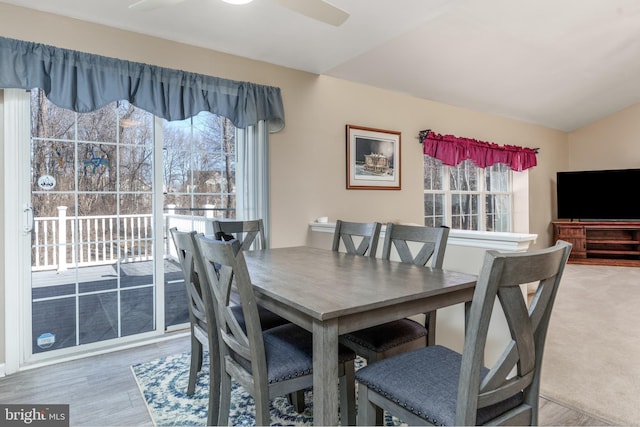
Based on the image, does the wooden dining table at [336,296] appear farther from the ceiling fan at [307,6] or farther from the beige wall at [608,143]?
the beige wall at [608,143]

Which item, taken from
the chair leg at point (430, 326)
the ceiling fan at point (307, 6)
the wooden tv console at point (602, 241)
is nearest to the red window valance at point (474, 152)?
the wooden tv console at point (602, 241)

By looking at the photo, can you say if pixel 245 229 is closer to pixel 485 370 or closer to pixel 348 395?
pixel 348 395

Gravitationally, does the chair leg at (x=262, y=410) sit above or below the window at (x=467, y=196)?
below

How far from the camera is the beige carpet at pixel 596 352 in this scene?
204 cm

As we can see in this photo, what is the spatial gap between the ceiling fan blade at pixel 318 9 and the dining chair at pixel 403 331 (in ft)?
4.09

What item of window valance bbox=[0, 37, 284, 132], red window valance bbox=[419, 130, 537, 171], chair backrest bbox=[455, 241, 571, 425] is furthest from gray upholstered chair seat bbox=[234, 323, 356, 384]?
red window valance bbox=[419, 130, 537, 171]

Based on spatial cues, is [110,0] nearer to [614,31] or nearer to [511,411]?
→ [511,411]

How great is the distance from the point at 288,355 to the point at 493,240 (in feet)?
4.29

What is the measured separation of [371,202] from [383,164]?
501 millimetres

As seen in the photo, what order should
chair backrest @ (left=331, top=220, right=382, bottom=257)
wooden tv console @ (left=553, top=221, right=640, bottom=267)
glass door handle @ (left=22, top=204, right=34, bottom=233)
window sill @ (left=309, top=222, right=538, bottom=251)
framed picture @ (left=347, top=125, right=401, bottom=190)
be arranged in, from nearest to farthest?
window sill @ (left=309, top=222, right=538, bottom=251) < chair backrest @ (left=331, top=220, right=382, bottom=257) < glass door handle @ (left=22, top=204, right=34, bottom=233) < framed picture @ (left=347, top=125, right=401, bottom=190) < wooden tv console @ (left=553, top=221, right=640, bottom=267)

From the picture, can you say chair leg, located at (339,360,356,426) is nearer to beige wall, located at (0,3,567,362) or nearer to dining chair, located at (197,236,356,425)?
dining chair, located at (197,236,356,425)

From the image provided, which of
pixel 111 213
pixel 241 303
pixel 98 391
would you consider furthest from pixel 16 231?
pixel 241 303

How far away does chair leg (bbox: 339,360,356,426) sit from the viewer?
1.57 m

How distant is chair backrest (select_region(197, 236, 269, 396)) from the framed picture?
2.77m
